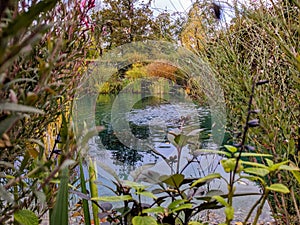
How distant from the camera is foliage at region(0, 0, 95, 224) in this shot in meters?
0.22

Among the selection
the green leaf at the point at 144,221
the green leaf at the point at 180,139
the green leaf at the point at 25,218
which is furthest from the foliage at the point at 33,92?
the green leaf at the point at 180,139

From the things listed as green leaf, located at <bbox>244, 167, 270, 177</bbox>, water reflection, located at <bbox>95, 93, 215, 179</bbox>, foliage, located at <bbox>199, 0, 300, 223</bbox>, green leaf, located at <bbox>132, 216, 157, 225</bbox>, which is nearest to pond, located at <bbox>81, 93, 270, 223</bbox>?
water reflection, located at <bbox>95, 93, 215, 179</bbox>

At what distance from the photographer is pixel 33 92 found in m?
0.35

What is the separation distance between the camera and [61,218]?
0.61 meters

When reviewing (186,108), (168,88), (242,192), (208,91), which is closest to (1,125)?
(242,192)

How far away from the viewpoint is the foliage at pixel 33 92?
0.22m

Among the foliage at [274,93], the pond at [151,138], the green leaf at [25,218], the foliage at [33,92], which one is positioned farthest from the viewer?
the pond at [151,138]

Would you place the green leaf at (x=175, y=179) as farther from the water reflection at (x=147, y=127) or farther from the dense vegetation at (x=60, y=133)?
the water reflection at (x=147, y=127)

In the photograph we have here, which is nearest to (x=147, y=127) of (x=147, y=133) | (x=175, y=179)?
(x=147, y=133)

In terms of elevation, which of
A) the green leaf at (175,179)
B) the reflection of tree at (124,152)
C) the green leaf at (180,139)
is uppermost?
the green leaf at (180,139)

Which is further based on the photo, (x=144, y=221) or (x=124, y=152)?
(x=124, y=152)

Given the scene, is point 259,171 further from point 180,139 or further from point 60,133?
point 60,133

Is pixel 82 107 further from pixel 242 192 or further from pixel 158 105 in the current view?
pixel 158 105

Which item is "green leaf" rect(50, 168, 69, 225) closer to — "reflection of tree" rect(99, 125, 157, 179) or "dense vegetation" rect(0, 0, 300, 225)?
"dense vegetation" rect(0, 0, 300, 225)
